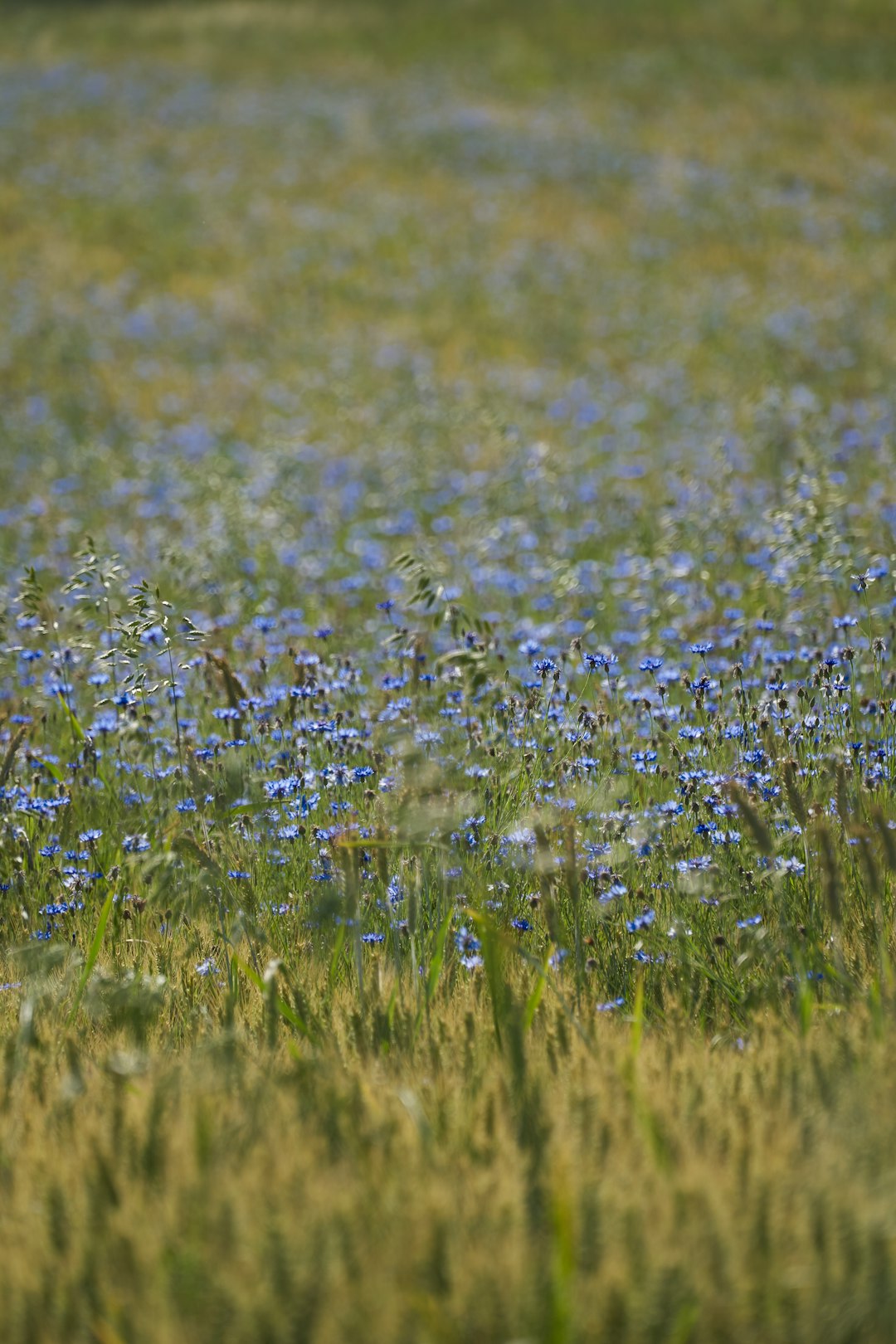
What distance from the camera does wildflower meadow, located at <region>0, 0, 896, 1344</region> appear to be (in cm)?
189

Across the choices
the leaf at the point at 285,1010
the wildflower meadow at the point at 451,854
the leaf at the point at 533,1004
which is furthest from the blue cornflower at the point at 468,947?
the leaf at the point at 285,1010

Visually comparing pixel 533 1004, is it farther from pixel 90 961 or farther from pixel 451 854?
pixel 90 961

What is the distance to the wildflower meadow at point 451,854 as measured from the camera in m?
1.89

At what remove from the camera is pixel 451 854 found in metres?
3.32

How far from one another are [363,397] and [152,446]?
2369mm

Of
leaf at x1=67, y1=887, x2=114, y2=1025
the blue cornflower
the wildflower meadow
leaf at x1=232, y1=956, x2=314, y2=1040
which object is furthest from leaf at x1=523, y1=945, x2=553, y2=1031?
leaf at x1=67, y1=887, x2=114, y2=1025

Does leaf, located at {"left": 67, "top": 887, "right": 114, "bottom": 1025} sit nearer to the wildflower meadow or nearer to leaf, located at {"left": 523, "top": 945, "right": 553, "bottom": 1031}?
the wildflower meadow

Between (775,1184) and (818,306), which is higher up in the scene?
(818,306)

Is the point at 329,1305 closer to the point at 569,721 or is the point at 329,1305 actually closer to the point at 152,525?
the point at 569,721

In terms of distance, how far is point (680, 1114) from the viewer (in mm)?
2273

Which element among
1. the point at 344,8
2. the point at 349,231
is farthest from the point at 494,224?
the point at 344,8

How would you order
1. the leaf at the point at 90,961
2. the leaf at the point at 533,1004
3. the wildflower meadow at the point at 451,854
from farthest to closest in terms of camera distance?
1. the leaf at the point at 90,961
2. the leaf at the point at 533,1004
3. the wildflower meadow at the point at 451,854

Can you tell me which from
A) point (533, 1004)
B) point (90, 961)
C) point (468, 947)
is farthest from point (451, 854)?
point (90, 961)

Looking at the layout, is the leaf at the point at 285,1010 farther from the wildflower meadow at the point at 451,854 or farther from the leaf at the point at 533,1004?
the leaf at the point at 533,1004
